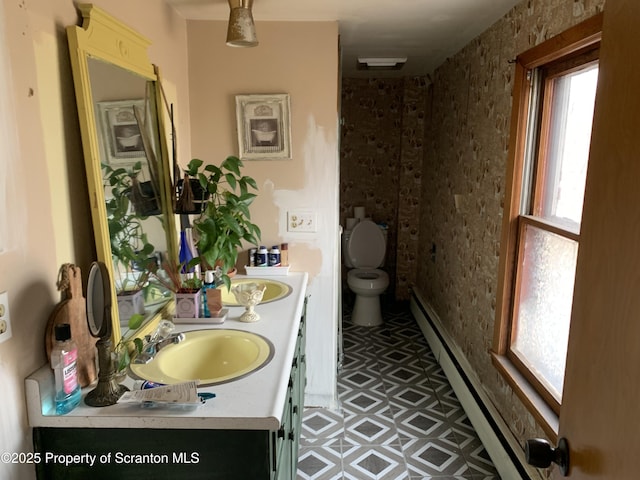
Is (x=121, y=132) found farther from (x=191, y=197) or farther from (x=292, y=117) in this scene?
(x=292, y=117)

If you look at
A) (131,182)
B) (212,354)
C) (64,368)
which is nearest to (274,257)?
(212,354)

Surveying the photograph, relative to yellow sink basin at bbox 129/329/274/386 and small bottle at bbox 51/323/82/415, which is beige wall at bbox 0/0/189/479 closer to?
small bottle at bbox 51/323/82/415

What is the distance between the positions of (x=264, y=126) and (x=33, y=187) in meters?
1.46

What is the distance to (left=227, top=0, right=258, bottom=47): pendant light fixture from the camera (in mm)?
1864

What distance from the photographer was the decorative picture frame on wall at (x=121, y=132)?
141 centimetres

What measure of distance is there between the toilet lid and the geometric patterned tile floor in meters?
0.96

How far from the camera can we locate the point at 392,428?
8.34 ft

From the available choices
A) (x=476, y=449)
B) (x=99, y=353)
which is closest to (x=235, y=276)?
(x=99, y=353)

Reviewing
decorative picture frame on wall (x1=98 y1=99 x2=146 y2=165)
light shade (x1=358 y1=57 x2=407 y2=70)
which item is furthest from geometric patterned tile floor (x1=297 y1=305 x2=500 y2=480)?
light shade (x1=358 y1=57 x2=407 y2=70)

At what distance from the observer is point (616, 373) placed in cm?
77

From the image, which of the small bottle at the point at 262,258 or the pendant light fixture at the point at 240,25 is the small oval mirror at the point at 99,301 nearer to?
the pendant light fixture at the point at 240,25

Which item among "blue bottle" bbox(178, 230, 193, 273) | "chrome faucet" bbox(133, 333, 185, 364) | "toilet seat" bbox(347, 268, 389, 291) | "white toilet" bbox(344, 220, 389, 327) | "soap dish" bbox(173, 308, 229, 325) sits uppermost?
"blue bottle" bbox(178, 230, 193, 273)

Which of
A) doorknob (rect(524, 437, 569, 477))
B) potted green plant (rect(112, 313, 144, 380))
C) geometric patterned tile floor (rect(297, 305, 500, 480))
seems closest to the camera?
doorknob (rect(524, 437, 569, 477))

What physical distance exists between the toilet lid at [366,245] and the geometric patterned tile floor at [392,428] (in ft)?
3.14
